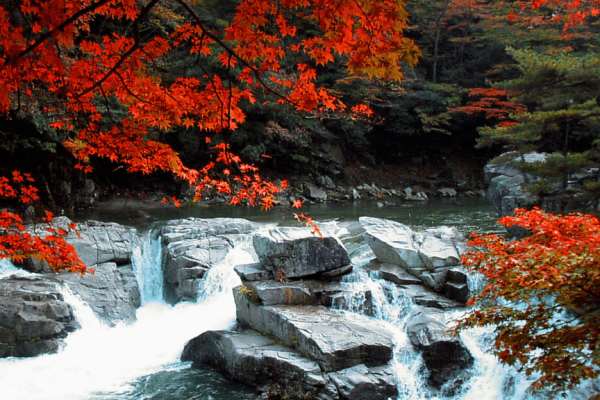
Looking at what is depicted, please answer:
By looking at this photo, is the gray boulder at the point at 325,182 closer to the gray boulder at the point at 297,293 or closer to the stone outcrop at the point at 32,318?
the gray boulder at the point at 297,293

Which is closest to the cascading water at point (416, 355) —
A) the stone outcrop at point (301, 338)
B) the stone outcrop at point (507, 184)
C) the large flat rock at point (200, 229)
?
the stone outcrop at point (301, 338)

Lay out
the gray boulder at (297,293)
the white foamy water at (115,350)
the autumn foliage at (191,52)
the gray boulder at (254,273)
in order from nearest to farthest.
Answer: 1. the autumn foliage at (191,52)
2. the white foamy water at (115,350)
3. the gray boulder at (297,293)
4. the gray boulder at (254,273)

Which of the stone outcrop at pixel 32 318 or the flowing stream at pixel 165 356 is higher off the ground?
the stone outcrop at pixel 32 318

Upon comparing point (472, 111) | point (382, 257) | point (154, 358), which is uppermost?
point (472, 111)

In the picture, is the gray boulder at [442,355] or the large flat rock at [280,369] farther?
the gray boulder at [442,355]

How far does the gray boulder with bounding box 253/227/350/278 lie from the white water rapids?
58 cm

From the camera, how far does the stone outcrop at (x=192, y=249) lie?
8.94 metres

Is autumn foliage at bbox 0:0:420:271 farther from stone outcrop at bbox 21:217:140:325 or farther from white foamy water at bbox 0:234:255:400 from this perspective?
stone outcrop at bbox 21:217:140:325

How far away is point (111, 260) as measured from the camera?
30.5 feet

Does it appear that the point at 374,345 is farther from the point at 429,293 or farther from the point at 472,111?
the point at 472,111

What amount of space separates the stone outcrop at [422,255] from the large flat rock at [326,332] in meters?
1.54

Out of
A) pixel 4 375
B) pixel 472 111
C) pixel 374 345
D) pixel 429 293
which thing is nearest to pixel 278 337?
pixel 374 345

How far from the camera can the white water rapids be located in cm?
573

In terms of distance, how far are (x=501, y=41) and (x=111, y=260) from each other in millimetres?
18294
